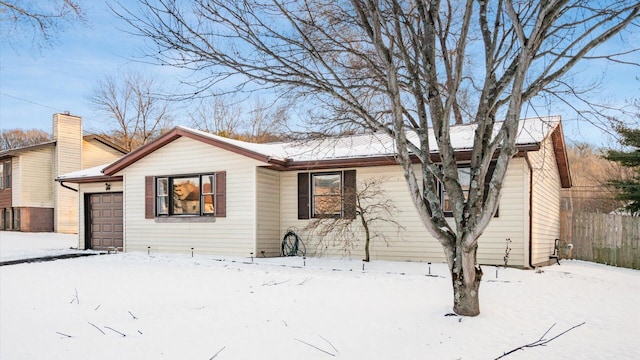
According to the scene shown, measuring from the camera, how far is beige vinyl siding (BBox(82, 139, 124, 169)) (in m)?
24.9

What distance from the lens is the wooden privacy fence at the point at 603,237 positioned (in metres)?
12.8

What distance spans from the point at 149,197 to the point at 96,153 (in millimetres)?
14114

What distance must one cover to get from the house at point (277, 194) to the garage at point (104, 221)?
744 mm

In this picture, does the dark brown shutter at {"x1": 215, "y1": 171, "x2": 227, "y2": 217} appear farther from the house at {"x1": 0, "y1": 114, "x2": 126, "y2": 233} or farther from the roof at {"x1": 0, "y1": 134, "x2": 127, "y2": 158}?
the roof at {"x1": 0, "y1": 134, "x2": 127, "y2": 158}

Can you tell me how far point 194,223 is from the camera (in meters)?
13.1

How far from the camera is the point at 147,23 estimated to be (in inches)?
205

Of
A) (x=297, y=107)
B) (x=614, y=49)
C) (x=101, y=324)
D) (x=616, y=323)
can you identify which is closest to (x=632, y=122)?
(x=614, y=49)

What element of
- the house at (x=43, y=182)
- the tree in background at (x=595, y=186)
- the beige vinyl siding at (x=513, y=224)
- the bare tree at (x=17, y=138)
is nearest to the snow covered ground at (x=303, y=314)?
the beige vinyl siding at (x=513, y=224)

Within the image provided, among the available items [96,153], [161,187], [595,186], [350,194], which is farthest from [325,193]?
[96,153]

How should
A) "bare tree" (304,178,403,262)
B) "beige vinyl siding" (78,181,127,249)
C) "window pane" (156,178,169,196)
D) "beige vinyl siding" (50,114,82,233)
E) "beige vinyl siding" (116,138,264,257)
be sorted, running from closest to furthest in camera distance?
1. "bare tree" (304,178,403,262)
2. "beige vinyl siding" (116,138,264,257)
3. "window pane" (156,178,169,196)
4. "beige vinyl siding" (78,181,127,249)
5. "beige vinyl siding" (50,114,82,233)

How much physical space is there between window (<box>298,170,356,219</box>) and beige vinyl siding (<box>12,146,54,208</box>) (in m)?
17.0

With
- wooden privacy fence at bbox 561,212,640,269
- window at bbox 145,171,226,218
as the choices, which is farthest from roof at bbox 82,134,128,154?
wooden privacy fence at bbox 561,212,640,269

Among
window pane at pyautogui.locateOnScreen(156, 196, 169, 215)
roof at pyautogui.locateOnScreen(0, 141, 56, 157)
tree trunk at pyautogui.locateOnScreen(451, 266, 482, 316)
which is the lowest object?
tree trunk at pyautogui.locateOnScreen(451, 266, 482, 316)

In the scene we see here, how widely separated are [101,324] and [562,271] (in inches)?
377
